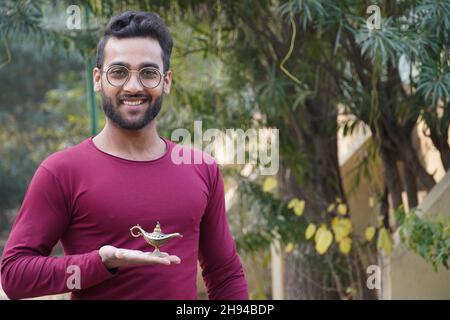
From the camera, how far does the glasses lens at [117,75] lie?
108 inches

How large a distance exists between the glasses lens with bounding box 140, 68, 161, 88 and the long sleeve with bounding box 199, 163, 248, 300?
0.35m

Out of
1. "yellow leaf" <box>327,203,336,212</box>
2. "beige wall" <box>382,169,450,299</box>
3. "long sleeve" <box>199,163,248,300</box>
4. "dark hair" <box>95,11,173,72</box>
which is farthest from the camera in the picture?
"yellow leaf" <box>327,203,336,212</box>

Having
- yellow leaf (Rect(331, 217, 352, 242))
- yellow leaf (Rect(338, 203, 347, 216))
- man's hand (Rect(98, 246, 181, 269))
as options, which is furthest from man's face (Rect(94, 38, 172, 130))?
yellow leaf (Rect(338, 203, 347, 216))

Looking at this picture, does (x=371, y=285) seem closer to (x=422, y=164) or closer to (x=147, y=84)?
(x=422, y=164)

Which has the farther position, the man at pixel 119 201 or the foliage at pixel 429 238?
the foliage at pixel 429 238

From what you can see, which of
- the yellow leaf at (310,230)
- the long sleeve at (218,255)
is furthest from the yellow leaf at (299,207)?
the long sleeve at (218,255)

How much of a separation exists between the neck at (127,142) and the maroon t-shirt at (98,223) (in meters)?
0.03

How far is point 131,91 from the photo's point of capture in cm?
271

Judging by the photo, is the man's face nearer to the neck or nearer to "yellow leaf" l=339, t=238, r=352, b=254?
the neck

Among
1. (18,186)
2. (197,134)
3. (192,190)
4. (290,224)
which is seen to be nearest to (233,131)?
(197,134)

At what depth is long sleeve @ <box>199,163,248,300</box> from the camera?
2922mm

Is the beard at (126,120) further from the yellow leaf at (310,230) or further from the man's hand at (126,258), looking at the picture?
the yellow leaf at (310,230)

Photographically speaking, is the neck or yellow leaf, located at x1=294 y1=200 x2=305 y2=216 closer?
the neck
